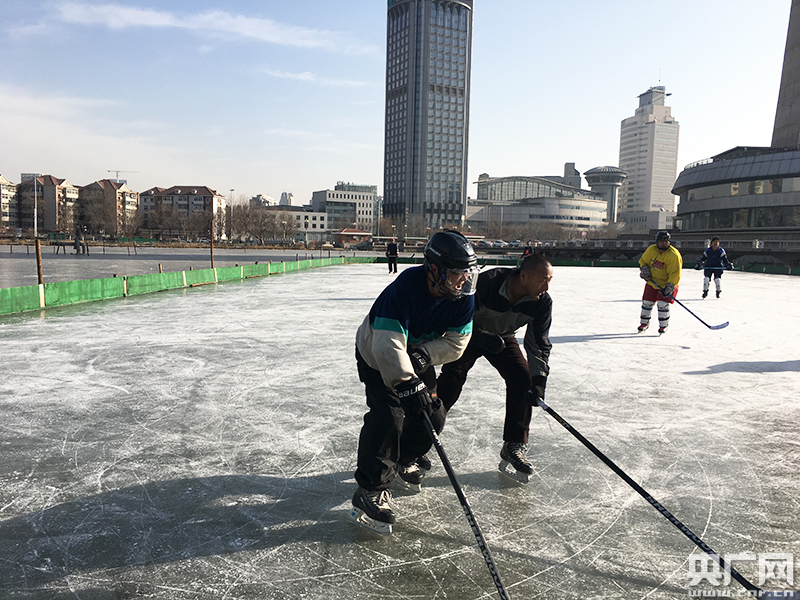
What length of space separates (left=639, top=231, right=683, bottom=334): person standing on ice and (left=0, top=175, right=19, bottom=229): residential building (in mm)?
172169

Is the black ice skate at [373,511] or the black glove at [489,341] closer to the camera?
the black ice skate at [373,511]

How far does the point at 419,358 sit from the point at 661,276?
30.0 feet

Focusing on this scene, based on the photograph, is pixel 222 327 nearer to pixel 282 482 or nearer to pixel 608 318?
pixel 282 482

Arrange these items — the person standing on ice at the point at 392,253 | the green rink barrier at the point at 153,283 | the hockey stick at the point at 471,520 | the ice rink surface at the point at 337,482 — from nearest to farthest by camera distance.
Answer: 1. the hockey stick at the point at 471,520
2. the ice rink surface at the point at 337,482
3. the green rink barrier at the point at 153,283
4. the person standing on ice at the point at 392,253

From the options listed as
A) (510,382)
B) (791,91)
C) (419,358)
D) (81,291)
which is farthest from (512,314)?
(791,91)

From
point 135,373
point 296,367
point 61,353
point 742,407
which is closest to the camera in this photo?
point 742,407

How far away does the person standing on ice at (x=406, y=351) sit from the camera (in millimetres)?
3031

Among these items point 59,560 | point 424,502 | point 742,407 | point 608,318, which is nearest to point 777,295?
point 608,318

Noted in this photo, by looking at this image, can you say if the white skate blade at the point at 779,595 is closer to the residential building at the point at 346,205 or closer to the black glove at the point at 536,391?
the black glove at the point at 536,391

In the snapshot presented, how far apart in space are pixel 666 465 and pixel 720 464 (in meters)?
0.47

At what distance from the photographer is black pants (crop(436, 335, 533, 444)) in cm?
414

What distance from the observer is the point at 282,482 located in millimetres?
4004

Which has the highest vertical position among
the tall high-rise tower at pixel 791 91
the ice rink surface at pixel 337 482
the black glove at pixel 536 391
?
the tall high-rise tower at pixel 791 91

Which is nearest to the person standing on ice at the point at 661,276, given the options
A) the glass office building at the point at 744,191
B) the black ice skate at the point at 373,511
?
the black ice skate at the point at 373,511
